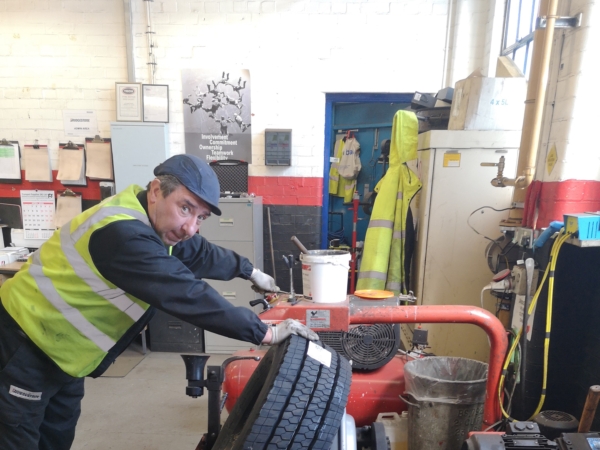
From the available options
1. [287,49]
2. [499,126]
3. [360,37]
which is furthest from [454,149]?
[287,49]

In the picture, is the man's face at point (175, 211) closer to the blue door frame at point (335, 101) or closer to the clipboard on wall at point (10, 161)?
the blue door frame at point (335, 101)

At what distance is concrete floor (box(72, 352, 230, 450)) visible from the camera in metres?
2.18

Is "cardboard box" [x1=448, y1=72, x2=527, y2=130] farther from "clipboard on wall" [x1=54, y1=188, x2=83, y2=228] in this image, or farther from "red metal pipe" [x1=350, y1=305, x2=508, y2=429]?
"clipboard on wall" [x1=54, y1=188, x2=83, y2=228]

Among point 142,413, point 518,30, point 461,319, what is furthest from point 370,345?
point 518,30

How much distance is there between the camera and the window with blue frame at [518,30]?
289 cm

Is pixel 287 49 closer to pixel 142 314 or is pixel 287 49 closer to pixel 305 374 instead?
pixel 142 314

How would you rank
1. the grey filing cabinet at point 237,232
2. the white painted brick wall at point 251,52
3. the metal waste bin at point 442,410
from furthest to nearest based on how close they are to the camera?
the white painted brick wall at point 251,52
the grey filing cabinet at point 237,232
the metal waste bin at point 442,410

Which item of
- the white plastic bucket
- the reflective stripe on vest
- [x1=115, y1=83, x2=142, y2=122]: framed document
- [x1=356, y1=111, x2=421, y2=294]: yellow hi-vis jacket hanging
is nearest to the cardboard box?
[x1=356, y1=111, x2=421, y2=294]: yellow hi-vis jacket hanging

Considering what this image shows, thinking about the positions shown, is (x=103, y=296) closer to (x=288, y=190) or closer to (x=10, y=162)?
(x=288, y=190)

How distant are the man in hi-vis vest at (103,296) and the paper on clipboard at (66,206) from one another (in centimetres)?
237

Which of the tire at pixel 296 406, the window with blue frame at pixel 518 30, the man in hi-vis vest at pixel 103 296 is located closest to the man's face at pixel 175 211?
the man in hi-vis vest at pixel 103 296

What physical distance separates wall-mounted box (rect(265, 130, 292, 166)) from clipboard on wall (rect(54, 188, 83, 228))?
180 cm

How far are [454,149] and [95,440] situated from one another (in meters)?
2.77

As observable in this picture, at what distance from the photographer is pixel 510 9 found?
3.04 m
